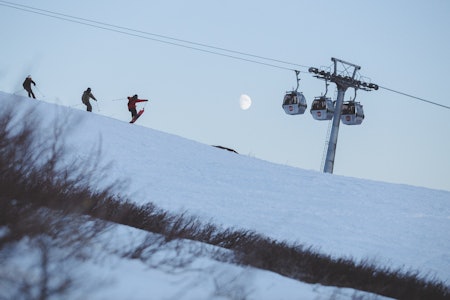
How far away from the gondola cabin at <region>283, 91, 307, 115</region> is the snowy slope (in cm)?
913

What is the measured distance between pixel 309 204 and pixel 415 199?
5170 millimetres

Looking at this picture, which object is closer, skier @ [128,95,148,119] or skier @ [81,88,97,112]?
skier @ [81,88,97,112]

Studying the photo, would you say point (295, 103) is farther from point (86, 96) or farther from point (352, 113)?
point (86, 96)

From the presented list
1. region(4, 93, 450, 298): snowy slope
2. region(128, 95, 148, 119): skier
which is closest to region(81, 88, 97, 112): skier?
region(4, 93, 450, 298): snowy slope

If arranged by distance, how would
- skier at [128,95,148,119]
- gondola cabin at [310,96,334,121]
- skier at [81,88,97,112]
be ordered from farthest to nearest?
gondola cabin at [310,96,334,121], skier at [128,95,148,119], skier at [81,88,97,112]

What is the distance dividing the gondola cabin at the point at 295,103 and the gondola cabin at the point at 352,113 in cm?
276

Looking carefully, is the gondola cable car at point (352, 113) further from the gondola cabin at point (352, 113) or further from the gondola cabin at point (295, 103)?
the gondola cabin at point (295, 103)

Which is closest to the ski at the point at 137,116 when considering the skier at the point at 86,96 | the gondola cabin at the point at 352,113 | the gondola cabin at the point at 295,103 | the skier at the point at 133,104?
the skier at the point at 133,104

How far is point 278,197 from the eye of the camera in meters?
14.5

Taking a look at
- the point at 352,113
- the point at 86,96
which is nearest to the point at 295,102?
the point at 352,113

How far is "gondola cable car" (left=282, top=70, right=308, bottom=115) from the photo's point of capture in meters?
27.5

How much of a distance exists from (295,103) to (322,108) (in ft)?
5.80

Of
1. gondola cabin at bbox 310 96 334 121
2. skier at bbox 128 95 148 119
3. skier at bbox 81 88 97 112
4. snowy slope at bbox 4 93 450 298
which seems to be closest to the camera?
snowy slope at bbox 4 93 450 298

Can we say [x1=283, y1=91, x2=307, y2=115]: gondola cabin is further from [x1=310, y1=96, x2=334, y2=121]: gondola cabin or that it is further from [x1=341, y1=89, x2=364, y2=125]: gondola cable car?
[x1=341, y1=89, x2=364, y2=125]: gondola cable car
